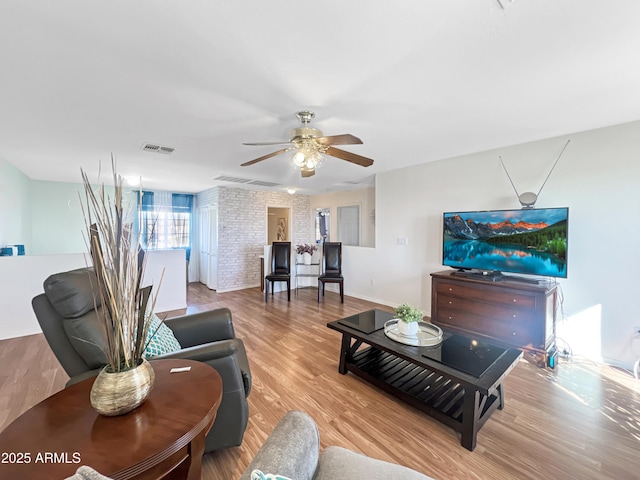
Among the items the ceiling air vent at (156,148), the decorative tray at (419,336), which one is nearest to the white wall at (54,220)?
the ceiling air vent at (156,148)

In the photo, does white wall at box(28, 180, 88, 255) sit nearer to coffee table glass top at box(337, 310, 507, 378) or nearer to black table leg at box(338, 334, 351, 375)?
black table leg at box(338, 334, 351, 375)

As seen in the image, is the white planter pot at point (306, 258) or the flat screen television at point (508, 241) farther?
the white planter pot at point (306, 258)

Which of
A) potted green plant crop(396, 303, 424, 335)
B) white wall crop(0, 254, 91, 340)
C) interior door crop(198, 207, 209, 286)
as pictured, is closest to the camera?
potted green plant crop(396, 303, 424, 335)

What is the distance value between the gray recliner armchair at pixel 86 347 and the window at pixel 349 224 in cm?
509

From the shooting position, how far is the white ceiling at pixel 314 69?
131 centimetres

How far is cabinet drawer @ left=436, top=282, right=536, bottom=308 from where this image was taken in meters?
2.76

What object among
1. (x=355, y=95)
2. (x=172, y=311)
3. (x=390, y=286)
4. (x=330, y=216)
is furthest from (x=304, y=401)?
(x=330, y=216)

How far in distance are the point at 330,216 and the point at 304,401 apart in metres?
5.18

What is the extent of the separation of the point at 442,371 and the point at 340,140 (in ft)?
6.01

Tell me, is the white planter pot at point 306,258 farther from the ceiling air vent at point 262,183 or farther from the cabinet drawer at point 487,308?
the cabinet drawer at point 487,308

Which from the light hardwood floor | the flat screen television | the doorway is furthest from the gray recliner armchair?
the doorway

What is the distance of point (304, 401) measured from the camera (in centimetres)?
206

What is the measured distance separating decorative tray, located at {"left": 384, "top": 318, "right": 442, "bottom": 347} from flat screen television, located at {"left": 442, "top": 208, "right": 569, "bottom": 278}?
4.77ft

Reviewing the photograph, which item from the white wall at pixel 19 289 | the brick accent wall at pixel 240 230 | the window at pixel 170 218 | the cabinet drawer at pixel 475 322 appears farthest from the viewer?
the window at pixel 170 218
